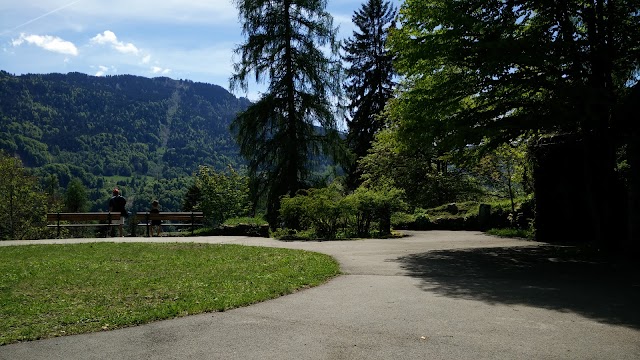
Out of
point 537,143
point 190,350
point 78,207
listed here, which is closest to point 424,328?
point 190,350

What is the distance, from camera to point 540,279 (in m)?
8.23

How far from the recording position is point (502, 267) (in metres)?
9.65

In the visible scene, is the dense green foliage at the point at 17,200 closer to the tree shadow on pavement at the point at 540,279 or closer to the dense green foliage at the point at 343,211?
the dense green foliage at the point at 343,211

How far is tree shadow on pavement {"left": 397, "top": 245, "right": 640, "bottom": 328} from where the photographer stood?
20.6ft

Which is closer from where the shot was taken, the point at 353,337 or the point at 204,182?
the point at 353,337

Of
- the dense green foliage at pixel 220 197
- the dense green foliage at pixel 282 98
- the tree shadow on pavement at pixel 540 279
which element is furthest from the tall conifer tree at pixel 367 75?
the tree shadow on pavement at pixel 540 279

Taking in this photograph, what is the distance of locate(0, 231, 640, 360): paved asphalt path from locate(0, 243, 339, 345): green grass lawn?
429mm

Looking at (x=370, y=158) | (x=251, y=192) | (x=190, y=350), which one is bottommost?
(x=190, y=350)

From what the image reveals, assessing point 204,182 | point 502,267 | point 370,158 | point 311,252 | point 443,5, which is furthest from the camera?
point 204,182

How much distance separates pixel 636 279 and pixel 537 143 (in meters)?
7.21

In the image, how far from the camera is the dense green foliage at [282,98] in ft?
82.2

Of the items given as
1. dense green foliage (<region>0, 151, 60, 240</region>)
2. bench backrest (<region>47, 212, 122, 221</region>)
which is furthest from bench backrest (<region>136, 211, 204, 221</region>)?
dense green foliage (<region>0, 151, 60, 240</region>)

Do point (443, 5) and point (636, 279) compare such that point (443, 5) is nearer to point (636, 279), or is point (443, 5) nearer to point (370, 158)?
point (636, 279)

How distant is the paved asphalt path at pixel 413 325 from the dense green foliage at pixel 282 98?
55.5ft
